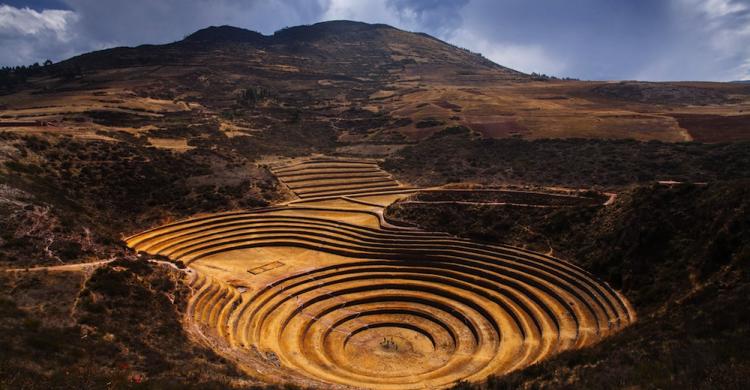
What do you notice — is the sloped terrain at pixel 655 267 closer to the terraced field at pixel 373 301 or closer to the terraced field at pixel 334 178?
the terraced field at pixel 373 301

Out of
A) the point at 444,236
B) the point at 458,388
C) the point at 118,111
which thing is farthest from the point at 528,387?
the point at 118,111

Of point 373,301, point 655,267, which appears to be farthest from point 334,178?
point 655,267

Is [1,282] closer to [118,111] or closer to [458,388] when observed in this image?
[458,388]

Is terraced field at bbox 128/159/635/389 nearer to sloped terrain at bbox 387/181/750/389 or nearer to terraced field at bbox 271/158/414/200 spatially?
sloped terrain at bbox 387/181/750/389

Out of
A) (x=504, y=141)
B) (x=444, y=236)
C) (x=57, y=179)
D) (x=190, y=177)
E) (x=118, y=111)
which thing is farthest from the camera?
(x=118, y=111)

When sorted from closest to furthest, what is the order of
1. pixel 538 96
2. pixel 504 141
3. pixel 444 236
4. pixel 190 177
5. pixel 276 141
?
1. pixel 444 236
2. pixel 190 177
3. pixel 504 141
4. pixel 276 141
5. pixel 538 96

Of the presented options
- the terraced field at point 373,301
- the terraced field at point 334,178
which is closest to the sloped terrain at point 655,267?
the terraced field at point 373,301

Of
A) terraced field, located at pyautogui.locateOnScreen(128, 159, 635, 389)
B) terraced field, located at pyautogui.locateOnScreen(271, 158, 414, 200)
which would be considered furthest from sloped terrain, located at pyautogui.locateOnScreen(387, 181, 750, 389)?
terraced field, located at pyautogui.locateOnScreen(271, 158, 414, 200)

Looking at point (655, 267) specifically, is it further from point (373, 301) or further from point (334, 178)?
point (334, 178)
